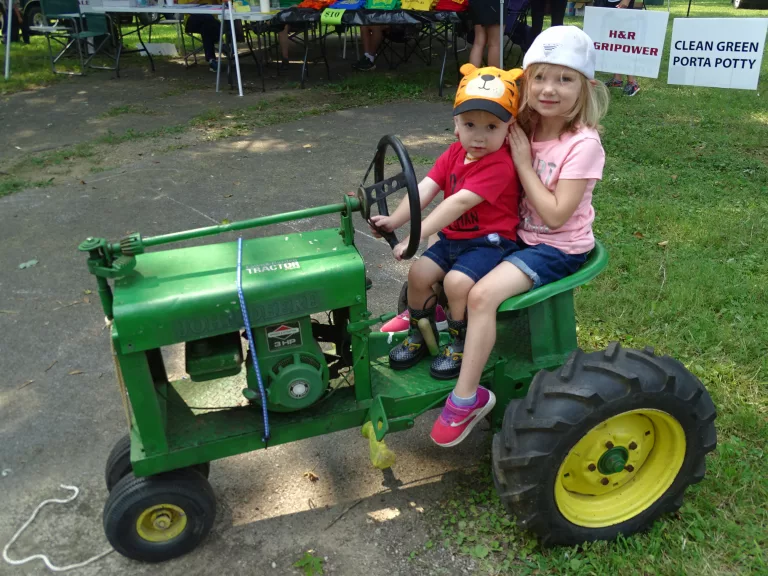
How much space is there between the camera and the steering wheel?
6.07ft

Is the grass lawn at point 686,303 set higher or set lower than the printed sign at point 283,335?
lower

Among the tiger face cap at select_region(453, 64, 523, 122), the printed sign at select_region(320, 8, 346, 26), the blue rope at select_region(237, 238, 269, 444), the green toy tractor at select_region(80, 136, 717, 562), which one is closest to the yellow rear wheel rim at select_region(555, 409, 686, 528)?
the green toy tractor at select_region(80, 136, 717, 562)

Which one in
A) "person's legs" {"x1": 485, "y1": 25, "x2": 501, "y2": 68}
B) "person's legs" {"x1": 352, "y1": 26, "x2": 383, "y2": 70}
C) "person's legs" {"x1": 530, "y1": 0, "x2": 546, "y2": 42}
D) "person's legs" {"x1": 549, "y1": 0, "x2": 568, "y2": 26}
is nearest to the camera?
"person's legs" {"x1": 485, "y1": 25, "x2": 501, "y2": 68}

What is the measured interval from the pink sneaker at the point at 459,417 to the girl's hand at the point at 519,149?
2.54 ft

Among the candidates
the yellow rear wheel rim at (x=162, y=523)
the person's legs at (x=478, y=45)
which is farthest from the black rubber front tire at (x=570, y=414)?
the person's legs at (x=478, y=45)

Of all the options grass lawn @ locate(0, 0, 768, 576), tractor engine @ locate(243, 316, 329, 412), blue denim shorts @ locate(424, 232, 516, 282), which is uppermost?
blue denim shorts @ locate(424, 232, 516, 282)

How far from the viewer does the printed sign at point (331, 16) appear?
25.4ft

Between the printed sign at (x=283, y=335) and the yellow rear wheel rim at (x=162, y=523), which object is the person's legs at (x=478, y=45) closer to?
the printed sign at (x=283, y=335)

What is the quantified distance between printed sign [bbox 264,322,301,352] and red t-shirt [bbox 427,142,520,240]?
0.67 metres

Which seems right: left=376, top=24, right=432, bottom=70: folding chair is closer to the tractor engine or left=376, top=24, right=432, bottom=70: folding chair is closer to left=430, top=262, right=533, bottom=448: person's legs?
left=430, top=262, right=533, bottom=448: person's legs

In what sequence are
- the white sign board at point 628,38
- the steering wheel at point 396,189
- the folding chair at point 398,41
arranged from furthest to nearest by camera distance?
1. the folding chair at point 398,41
2. the white sign board at point 628,38
3. the steering wheel at point 396,189

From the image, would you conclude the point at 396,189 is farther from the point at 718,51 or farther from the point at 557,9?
the point at 557,9

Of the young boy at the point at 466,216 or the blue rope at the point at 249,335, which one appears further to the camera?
the young boy at the point at 466,216

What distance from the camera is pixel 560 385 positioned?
6.41 feet
